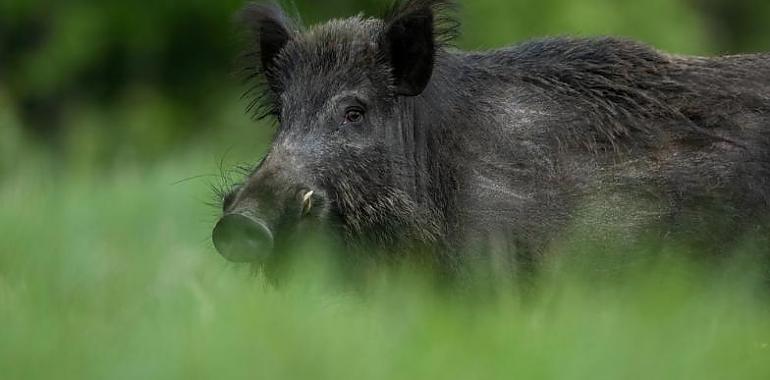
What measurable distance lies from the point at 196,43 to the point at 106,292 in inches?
562

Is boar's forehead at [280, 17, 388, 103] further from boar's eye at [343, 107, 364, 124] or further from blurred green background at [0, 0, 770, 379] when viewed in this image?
blurred green background at [0, 0, 770, 379]

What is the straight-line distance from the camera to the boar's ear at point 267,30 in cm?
666

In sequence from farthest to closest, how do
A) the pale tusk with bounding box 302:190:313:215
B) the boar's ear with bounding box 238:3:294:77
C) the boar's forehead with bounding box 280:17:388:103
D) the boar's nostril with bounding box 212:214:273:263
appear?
the boar's ear with bounding box 238:3:294:77 < the boar's forehead with bounding box 280:17:388:103 < the pale tusk with bounding box 302:190:313:215 < the boar's nostril with bounding box 212:214:273:263

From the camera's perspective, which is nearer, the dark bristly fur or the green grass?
the green grass

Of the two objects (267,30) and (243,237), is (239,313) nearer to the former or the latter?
(243,237)

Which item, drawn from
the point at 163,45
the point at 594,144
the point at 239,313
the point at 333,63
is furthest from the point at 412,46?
the point at 163,45

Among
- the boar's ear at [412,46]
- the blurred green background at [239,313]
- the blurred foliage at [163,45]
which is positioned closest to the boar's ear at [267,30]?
the boar's ear at [412,46]

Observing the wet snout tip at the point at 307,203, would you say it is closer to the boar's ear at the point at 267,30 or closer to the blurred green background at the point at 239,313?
the blurred green background at the point at 239,313

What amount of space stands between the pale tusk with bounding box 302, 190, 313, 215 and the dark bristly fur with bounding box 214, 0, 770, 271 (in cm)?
8

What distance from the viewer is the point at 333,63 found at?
6254 mm

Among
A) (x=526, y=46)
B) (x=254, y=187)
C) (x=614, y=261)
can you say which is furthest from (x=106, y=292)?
(x=526, y=46)

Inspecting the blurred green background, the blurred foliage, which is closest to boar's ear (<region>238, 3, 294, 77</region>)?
the blurred green background

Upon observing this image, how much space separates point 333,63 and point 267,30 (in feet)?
1.94

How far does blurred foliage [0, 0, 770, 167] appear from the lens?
53.5 feet
